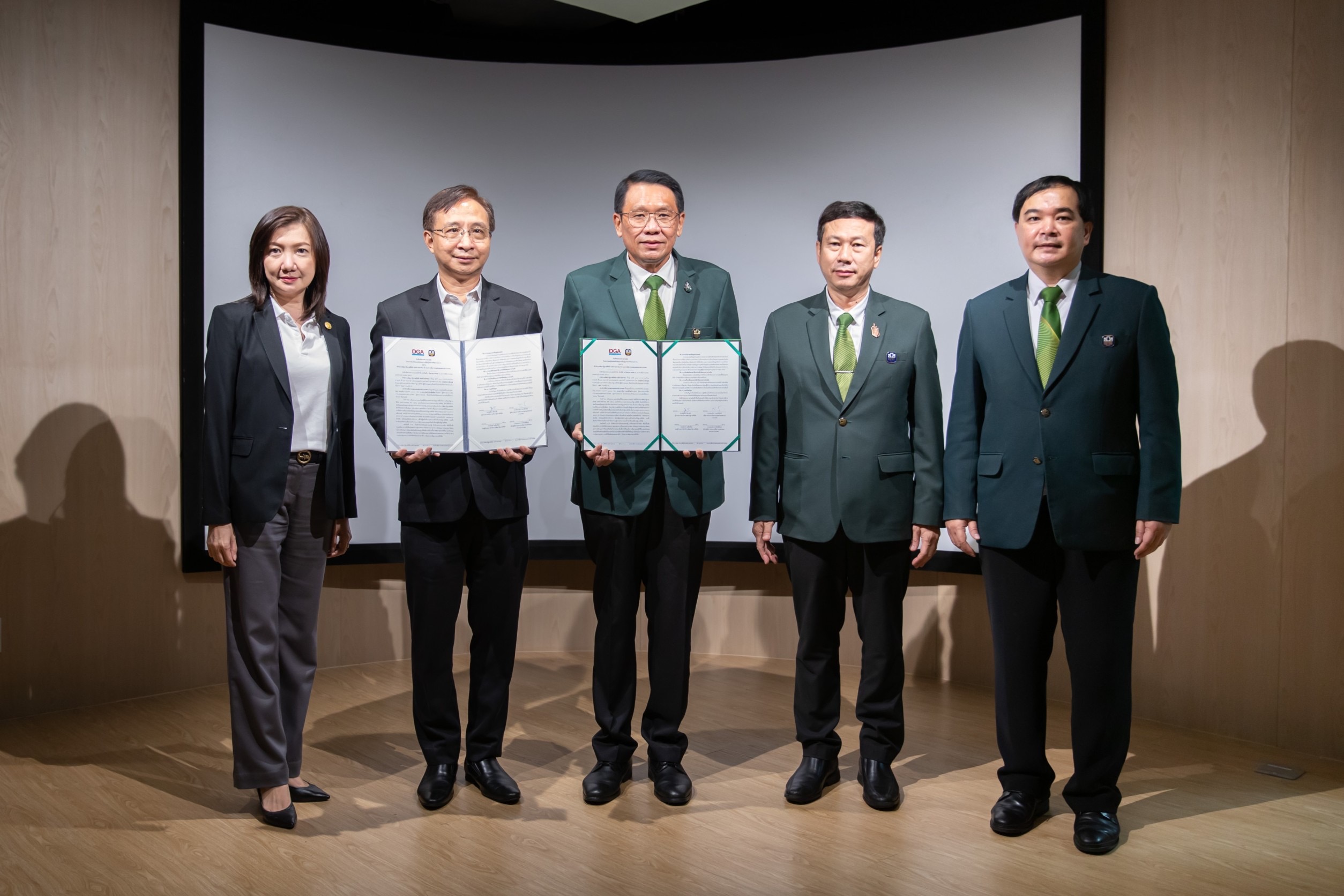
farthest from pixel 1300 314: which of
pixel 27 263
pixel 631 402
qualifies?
pixel 27 263

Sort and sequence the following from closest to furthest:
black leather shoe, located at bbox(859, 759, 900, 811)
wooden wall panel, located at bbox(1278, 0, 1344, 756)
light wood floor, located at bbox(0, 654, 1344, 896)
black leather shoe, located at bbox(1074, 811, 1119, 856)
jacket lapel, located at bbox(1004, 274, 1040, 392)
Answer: light wood floor, located at bbox(0, 654, 1344, 896)
black leather shoe, located at bbox(1074, 811, 1119, 856)
jacket lapel, located at bbox(1004, 274, 1040, 392)
black leather shoe, located at bbox(859, 759, 900, 811)
wooden wall panel, located at bbox(1278, 0, 1344, 756)

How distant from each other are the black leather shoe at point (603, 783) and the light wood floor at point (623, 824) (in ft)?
0.16

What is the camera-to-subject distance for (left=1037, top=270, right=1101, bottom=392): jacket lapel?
2.86 m

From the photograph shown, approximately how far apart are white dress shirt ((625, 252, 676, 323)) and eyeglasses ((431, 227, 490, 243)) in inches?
17.9

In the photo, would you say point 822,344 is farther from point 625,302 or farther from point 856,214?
point 625,302

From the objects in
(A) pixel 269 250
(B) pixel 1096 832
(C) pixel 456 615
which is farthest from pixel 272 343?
(B) pixel 1096 832

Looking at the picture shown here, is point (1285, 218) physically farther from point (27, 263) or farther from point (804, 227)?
point (27, 263)

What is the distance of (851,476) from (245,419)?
1.78 meters

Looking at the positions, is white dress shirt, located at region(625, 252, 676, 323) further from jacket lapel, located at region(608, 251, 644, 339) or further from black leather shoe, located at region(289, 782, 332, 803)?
black leather shoe, located at region(289, 782, 332, 803)

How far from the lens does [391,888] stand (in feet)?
8.45

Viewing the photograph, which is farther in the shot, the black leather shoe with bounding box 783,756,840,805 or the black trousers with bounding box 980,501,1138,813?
the black leather shoe with bounding box 783,756,840,805

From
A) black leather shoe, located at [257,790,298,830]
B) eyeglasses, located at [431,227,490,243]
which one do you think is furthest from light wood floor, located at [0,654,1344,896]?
eyeglasses, located at [431,227,490,243]

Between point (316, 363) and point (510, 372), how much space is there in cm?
58

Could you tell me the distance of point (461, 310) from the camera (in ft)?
10.4
